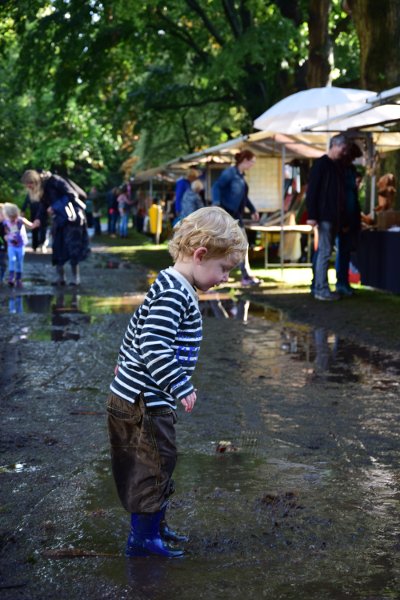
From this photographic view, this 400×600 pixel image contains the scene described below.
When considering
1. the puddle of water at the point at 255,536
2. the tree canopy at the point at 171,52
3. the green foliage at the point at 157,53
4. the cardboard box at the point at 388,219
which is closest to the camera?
the puddle of water at the point at 255,536

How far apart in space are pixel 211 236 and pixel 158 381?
582 mm

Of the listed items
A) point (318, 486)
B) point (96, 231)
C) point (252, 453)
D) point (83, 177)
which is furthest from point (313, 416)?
point (83, 177)

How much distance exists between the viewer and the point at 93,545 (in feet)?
14.7

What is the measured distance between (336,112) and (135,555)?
14923 millimetres

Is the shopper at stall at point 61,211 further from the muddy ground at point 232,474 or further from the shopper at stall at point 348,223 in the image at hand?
the muddy ground at point 232,474

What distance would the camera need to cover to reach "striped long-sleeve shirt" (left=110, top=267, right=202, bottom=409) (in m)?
4.17

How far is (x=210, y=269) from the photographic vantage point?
14.2 feet

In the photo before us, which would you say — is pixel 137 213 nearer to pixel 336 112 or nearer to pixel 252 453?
pixel 336 112

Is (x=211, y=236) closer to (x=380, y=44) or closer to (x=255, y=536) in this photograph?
(x=255, y=536)

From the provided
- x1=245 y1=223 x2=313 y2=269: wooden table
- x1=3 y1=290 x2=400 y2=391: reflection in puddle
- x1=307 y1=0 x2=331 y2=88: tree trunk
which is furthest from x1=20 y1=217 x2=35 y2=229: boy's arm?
x1=307 y1=0 x2=331 y2=88: tree trunk

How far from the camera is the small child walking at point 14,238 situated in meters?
18.0

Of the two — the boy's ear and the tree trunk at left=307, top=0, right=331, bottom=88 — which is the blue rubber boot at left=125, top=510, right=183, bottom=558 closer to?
the boy's ear

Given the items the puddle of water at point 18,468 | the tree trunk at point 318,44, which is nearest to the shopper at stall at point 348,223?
the puddle of water at point 18,468

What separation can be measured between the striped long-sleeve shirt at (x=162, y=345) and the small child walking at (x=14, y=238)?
45.6 feet
